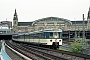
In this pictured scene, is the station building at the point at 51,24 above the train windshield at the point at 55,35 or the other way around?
above

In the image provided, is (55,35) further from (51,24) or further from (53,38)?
(51,24)

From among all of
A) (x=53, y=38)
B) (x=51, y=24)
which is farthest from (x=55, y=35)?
(x=51, y=24)

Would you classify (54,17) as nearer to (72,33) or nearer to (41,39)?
(72,33)

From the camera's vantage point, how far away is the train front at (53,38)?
124 ft

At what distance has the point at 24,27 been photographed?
522ft

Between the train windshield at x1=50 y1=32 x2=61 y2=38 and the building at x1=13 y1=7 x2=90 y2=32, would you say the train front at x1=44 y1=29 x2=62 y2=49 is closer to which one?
the train windshield at x1=50 y1=32 x2=61 y2=38

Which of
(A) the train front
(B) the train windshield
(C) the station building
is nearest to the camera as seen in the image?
(A) the train front

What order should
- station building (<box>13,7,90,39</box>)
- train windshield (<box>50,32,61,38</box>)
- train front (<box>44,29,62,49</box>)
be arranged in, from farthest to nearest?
station building (<box>13,7,90,39</box>), train windshield (<box>50,32,61,38</box>), train front (<box>44,29,62,49</box>)

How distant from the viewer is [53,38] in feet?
126

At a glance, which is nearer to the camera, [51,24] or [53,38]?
[53,38]

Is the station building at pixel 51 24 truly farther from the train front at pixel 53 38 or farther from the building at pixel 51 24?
the train front at pixel 53 38

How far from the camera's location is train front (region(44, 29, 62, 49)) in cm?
3784

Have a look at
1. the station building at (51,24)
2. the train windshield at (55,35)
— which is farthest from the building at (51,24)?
the train windshield at (55,35)

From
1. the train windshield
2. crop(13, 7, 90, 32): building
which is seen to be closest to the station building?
crop(13, 7, 90, 32): building
